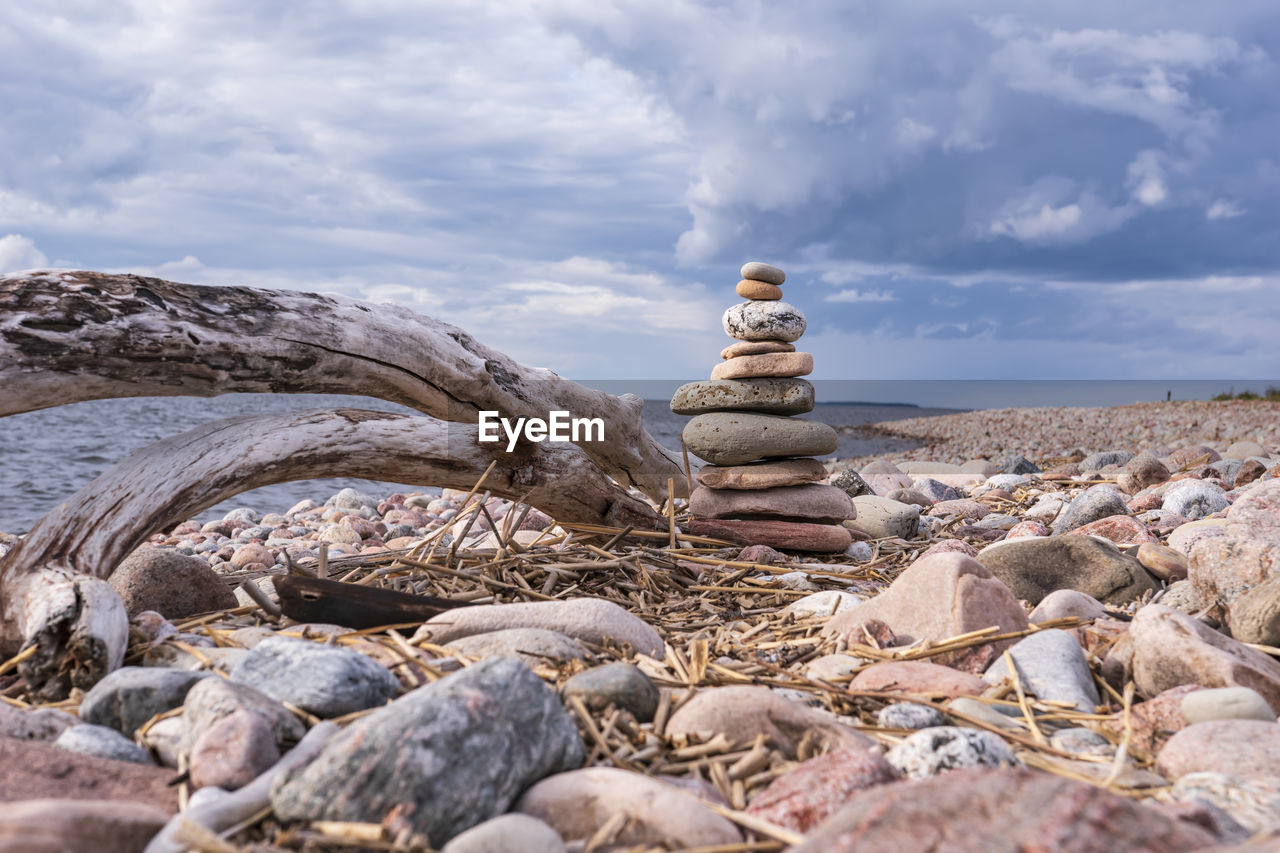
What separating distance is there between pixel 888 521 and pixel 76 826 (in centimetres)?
549

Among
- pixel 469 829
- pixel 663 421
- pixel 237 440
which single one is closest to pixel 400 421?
pixel 237 440

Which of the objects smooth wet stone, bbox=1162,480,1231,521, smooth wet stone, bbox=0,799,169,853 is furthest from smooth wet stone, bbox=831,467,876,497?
smooth wet stone, bbox=0,799,169,853

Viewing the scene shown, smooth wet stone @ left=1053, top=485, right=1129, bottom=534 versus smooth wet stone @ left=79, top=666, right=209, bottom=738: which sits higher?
smooth wet stone @ left=1053, top=485, right=1129, bottom=534

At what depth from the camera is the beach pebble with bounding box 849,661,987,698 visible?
281 centimetres

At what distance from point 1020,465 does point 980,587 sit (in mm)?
8670

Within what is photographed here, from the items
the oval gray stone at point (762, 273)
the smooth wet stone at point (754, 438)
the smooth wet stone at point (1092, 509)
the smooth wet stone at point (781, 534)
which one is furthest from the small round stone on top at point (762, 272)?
the smooth wet stone at point (1092, 509)

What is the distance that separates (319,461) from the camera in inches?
189

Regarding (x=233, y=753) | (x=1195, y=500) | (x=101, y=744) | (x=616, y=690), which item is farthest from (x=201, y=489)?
(x=1195, y=500)

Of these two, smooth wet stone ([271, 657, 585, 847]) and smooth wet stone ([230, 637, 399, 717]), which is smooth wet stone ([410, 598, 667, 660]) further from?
smooth wet stone ([271, 657, 585, 847])

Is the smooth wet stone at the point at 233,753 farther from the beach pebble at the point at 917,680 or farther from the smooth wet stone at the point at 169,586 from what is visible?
the smooth wet stone at the point at 169,586

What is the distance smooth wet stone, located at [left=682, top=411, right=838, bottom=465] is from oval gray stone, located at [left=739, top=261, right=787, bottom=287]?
0.96 m

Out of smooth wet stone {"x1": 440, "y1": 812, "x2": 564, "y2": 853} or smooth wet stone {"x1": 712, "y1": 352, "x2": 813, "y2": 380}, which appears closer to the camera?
smooth wet stone {"x1": 440, "y1": 812, "x2": 564, "y2": 853}

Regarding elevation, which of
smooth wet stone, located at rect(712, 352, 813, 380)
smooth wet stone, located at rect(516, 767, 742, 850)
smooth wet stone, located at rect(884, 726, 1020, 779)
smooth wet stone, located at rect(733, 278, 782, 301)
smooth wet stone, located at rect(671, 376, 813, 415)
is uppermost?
smooth wet stone, located at rect(733, 278, 782, 301)

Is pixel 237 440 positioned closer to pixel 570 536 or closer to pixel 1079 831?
pixel 570 536
